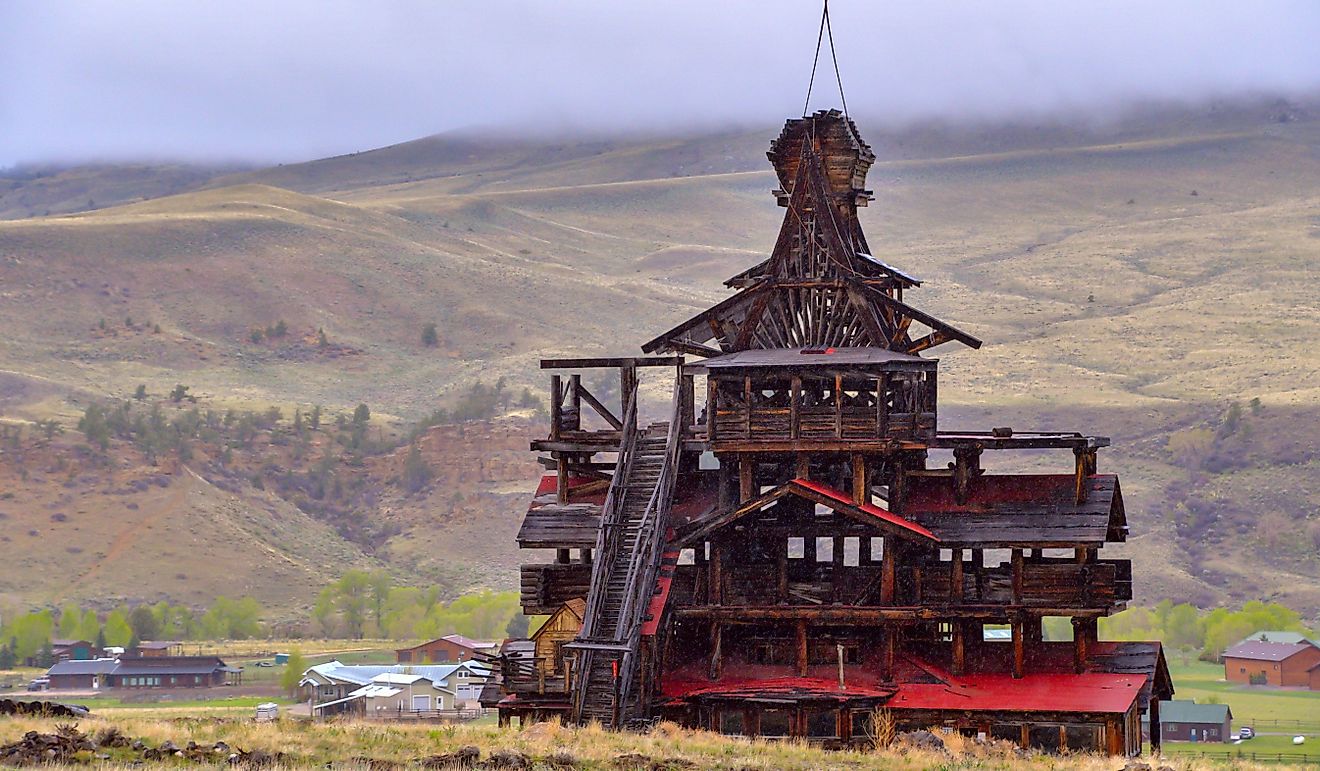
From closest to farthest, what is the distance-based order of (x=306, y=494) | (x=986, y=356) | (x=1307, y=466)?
(x=1307, y=466) < (x=306, y=494) < (x=986, y=356)

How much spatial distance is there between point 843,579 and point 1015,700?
4.68 metres

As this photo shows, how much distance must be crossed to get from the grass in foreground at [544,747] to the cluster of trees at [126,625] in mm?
87898

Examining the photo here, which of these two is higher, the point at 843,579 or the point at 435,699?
the point at 843,579

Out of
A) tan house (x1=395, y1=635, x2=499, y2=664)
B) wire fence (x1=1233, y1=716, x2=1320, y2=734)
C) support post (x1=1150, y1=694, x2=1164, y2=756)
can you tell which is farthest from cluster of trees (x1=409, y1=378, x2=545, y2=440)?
support post (x1=1150, y1=694, x2=1164, y2=756)

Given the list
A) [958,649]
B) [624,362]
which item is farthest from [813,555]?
[624,362]

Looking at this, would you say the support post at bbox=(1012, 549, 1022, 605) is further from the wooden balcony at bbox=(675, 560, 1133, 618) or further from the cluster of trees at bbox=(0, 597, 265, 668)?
the cluster of trees at bbox=(0, 597, 265, 668)

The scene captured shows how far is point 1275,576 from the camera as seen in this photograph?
442 feet

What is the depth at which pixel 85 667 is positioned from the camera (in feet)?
354

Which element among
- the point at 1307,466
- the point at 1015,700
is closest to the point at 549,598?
the point at 1015,700

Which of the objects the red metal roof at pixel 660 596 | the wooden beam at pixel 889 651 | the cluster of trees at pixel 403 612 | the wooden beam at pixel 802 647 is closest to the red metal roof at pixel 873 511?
the wooden beam at pixel 889 651

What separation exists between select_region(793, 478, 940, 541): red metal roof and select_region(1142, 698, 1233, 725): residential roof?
50.6m

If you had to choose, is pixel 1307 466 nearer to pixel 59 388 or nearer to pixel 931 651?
pixel 59 388

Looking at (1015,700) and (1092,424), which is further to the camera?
(1092,424)

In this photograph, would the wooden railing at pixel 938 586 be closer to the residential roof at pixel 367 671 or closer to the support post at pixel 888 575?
the support post at pixel 888 575
